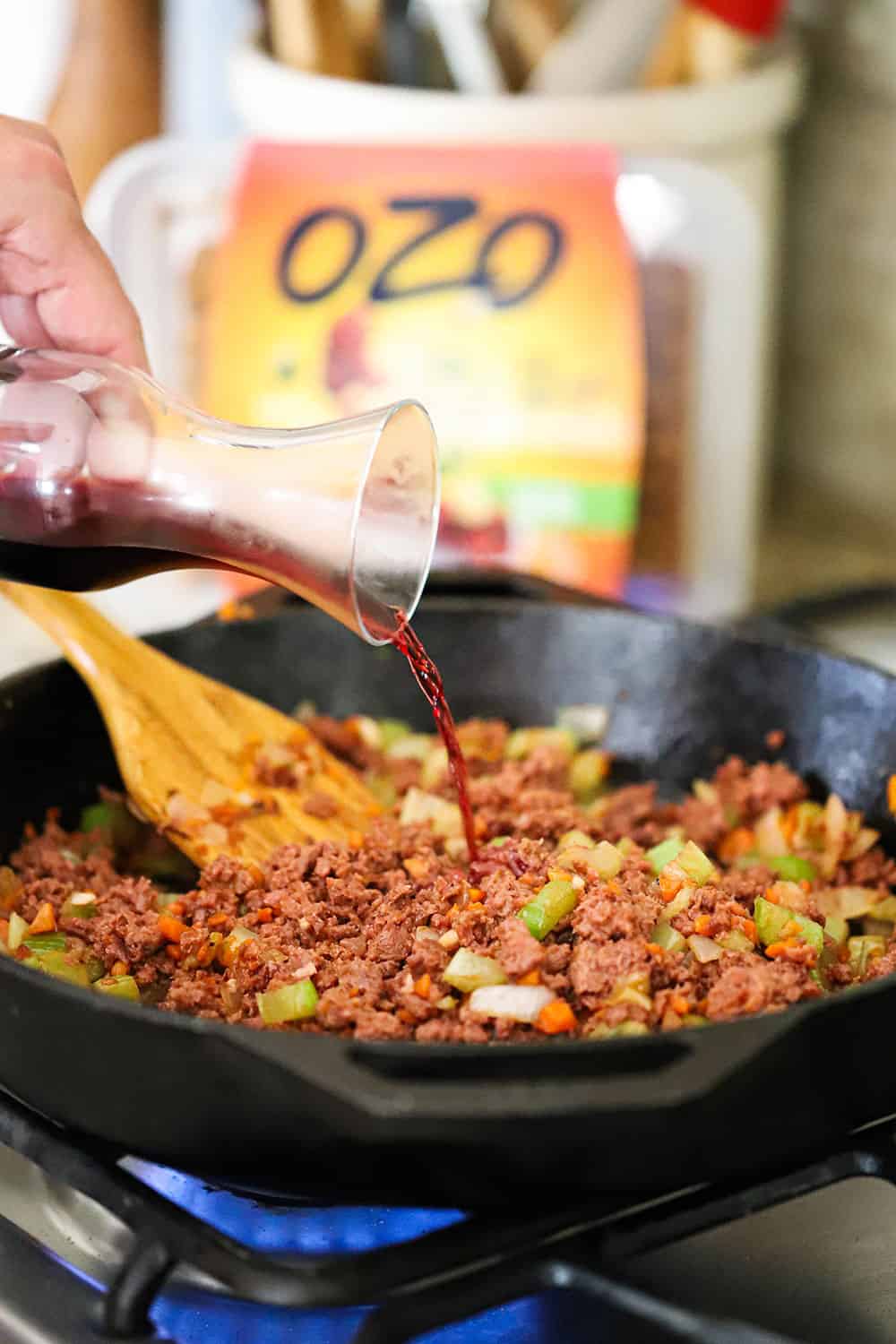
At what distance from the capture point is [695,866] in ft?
3.18

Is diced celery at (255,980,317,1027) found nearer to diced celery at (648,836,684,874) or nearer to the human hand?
diced celery at (648,836,684,874)

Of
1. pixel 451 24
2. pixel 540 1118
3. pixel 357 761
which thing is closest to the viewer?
pixel 540 1118

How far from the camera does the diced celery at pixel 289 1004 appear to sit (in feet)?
2.67

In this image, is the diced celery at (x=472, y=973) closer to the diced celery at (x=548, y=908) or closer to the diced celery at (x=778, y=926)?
the diced celery at (x=548, y=908)

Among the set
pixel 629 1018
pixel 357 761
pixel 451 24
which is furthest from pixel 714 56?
pixel 629 1018

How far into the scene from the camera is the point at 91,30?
6.35ft

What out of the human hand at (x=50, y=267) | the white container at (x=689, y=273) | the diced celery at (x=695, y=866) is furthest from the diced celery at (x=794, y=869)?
the white container at (x=689, y=273)

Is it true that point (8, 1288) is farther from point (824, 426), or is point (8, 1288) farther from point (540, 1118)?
point (824, 426)

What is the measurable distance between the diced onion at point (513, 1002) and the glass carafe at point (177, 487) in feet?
0.73

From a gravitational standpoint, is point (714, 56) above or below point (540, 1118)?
above

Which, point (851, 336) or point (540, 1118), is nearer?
point (540, 1118)

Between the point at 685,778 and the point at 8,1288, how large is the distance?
0.66 meters

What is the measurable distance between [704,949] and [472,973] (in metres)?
0.13

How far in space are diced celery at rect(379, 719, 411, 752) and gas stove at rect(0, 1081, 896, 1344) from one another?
1.44ft
